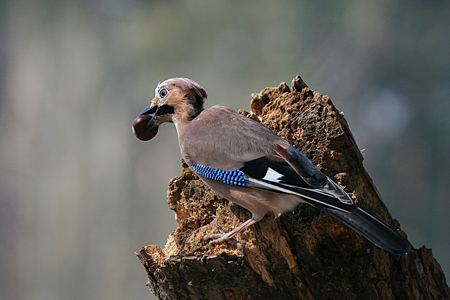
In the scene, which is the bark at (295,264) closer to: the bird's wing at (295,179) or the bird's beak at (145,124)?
the bird's wing at (295,179)

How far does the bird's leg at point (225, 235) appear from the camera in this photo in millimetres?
1824

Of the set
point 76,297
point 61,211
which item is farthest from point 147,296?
point 61,211

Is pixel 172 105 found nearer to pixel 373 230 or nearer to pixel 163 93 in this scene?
pixel 163 93

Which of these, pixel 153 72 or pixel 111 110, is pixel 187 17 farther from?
pixel 111 110

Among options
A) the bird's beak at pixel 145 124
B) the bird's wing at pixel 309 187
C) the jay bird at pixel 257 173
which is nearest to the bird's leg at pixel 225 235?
the jay bird at pixel 257 173

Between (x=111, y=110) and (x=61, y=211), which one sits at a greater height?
(x=111, y=110)

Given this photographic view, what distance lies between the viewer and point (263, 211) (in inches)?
74.3

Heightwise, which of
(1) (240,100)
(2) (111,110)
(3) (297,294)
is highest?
(2) (111,110)

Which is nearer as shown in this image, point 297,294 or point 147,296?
point 297,294

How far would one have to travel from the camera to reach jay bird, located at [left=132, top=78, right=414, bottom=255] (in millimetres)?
1677

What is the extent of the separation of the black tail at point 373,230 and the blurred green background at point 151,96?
6.93ft

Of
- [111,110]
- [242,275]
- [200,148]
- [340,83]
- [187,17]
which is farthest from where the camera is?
[111,110]

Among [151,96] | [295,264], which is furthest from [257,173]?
[151,96]

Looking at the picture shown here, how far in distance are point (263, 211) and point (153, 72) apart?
9.47ft
